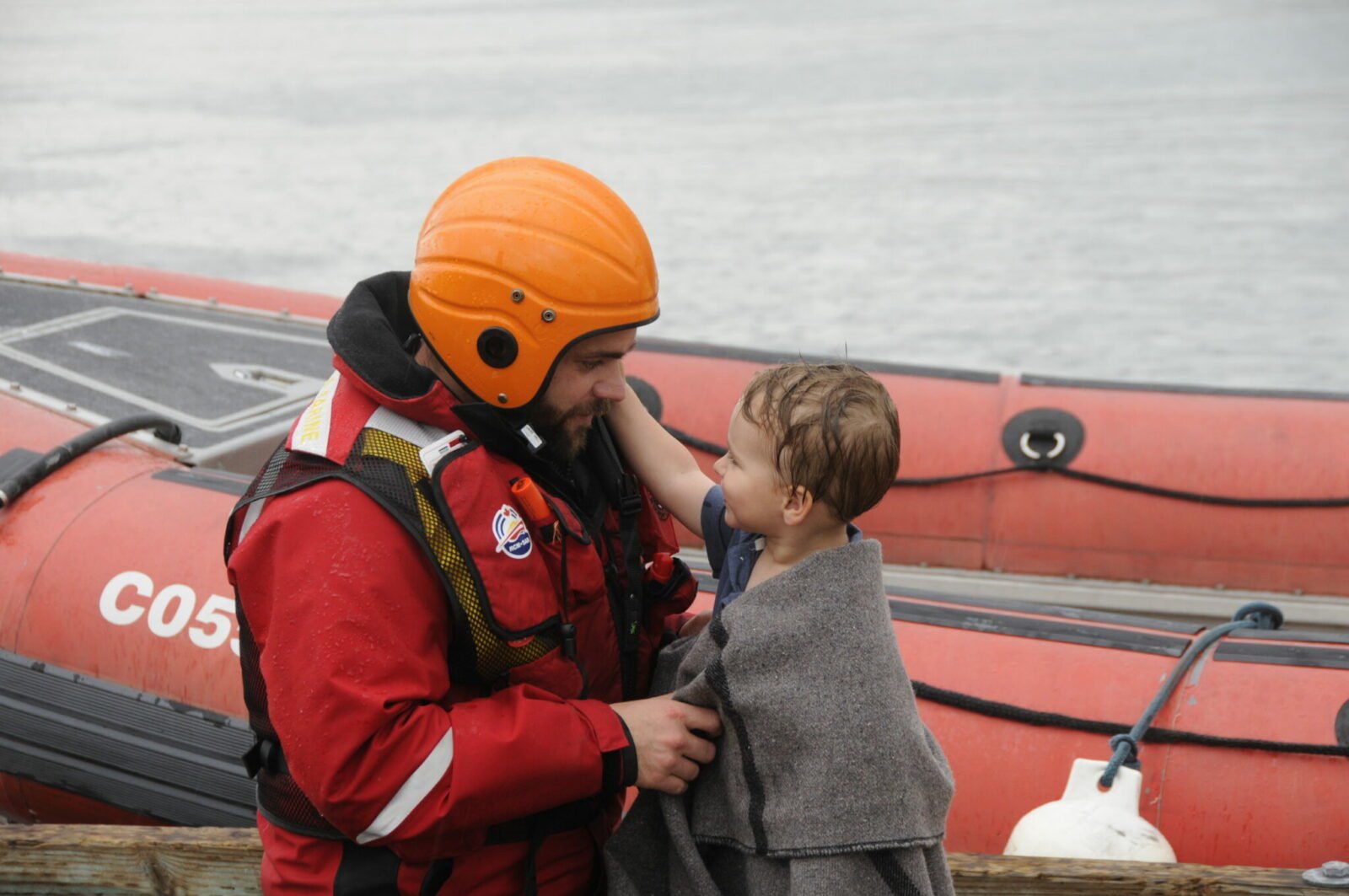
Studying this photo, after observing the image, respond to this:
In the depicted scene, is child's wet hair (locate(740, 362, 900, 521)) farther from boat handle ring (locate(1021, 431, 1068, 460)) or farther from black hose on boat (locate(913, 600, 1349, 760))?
boat handle ring (locate(1021, 431, 1068, 460))

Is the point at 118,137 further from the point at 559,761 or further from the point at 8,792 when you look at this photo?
the point at 559,761

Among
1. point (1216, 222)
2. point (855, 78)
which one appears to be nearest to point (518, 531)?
point (1216, 222)

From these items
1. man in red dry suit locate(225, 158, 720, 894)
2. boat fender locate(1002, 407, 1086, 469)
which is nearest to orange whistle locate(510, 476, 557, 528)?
man in red dry suit locate(225, 158, 720, 894)

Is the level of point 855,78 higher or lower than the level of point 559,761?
higher

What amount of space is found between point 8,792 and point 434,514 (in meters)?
1.85

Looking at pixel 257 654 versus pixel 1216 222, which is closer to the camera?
pixel 257 654

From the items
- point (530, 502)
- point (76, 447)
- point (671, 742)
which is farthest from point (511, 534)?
point (76, 447)

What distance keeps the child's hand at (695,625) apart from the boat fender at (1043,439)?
1957 millimetres

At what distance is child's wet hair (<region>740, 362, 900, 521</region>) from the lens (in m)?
1.40

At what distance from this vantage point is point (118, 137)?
14.4 meters

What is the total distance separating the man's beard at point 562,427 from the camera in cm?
158

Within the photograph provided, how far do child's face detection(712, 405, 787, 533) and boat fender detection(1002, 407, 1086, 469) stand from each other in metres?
2.21

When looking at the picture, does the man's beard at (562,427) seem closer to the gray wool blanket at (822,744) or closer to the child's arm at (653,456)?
the child's arm at (653,456)

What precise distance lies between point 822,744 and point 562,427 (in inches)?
18.4
